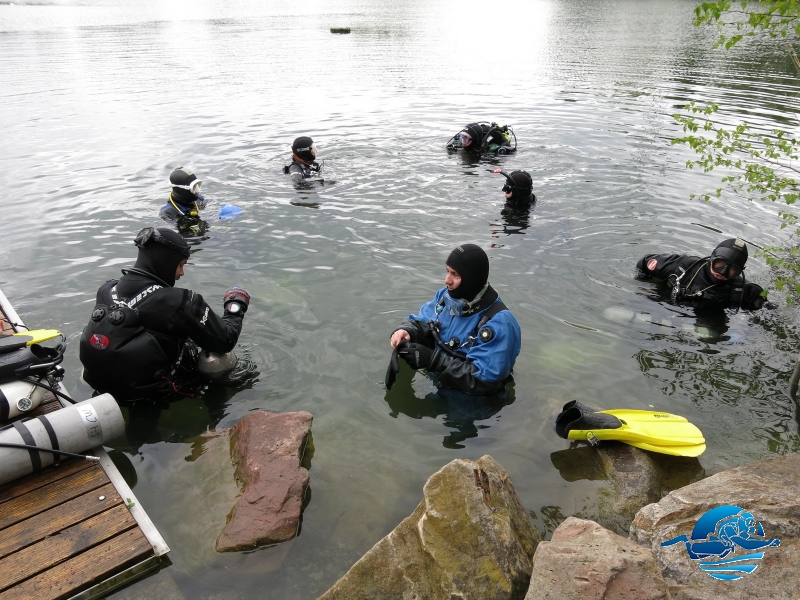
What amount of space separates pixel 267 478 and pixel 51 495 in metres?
1.50

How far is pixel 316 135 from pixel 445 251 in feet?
24.5

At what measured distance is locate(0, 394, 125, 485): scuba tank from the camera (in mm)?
3949

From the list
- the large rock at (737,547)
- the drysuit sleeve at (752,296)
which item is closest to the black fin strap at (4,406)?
the large rock at (737,547)

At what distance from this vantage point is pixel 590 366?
6.05 meters

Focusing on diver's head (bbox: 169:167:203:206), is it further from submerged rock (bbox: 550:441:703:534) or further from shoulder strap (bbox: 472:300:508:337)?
submerged rock (bbox: 550:441:703:534)

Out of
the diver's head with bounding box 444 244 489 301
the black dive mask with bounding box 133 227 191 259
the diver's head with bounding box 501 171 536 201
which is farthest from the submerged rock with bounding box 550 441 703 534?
the diver's head with bounding box 501 171 536 201

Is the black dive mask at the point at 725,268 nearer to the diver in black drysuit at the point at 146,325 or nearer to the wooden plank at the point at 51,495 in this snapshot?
the diver in black drysuit at the point at 146,325

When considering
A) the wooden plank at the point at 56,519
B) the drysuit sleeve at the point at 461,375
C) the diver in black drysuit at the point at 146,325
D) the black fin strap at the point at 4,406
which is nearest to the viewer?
the wooden plank at the point at 56,519

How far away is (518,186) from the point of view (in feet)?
30.6

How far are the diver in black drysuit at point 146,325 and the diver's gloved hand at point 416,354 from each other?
1633 mm

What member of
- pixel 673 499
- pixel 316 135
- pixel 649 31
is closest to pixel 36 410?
pixel 673 499

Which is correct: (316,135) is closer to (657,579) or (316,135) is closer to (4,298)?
(4,298)

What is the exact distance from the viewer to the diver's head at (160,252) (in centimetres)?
472

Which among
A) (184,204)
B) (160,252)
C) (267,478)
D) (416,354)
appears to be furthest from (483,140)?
(267,478)
